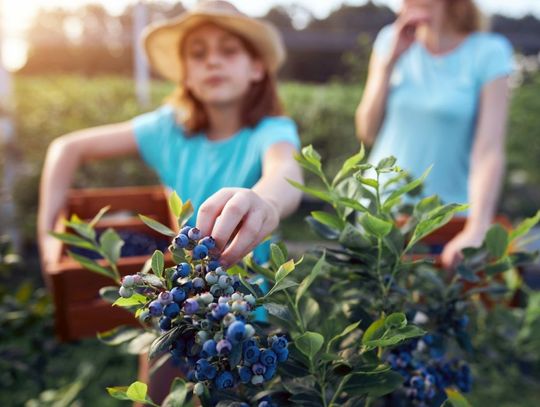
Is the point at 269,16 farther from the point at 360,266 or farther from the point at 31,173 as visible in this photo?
the point at 360,266

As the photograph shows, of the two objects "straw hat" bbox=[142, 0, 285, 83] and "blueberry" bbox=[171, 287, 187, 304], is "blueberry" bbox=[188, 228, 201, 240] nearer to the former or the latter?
"blueberry" bbox=[171, 287, 187, 304]

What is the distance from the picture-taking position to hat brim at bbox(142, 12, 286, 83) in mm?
1688

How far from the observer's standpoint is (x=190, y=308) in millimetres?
644

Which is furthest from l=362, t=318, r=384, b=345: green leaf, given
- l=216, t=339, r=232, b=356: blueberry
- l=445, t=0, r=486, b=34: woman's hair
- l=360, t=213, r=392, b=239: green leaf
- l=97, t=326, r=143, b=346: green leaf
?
l=445, t=0, r=486, b=34: woman's hair

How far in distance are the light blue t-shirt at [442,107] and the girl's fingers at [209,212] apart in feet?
4.67

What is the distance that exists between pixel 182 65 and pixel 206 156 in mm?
326

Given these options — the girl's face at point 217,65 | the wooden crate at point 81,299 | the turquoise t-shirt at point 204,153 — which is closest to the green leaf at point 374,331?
the wooden crate at point 81,299

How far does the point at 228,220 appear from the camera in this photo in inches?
29.7

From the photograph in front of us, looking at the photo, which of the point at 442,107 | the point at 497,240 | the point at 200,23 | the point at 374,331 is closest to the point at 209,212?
the point at 374,331

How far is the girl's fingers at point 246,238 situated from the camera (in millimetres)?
763

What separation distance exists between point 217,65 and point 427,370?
1.06 meters

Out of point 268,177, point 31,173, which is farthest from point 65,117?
point 268,177

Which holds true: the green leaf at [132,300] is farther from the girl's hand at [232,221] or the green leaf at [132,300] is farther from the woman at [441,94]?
the woman at [441,94]

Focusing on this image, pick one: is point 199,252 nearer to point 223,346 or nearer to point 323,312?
point 223,346
